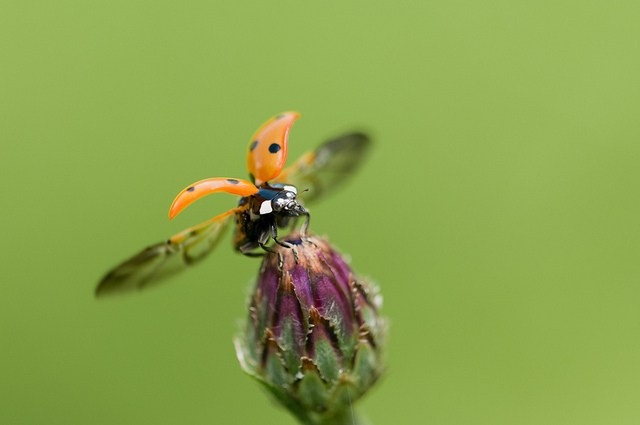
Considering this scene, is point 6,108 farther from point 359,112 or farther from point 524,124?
point 524,124

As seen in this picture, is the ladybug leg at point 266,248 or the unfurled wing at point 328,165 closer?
the ladybug leg at point 266,248

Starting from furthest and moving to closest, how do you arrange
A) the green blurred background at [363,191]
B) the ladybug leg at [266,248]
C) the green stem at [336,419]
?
the green blurred background at [363,191]
the green stem at [336,419]
the ladybug leg at [266,248]

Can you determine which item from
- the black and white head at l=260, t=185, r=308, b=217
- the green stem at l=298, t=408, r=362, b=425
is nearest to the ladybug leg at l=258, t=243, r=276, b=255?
the black and white head at l=260, t=185, r=308, b=217

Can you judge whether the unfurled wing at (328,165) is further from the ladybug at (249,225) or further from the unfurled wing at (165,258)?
the unfurled wing at (165,258)

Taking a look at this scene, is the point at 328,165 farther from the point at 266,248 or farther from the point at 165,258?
the point at 165,258

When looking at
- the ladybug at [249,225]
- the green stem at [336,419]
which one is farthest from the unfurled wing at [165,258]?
the green stem at [336,419]

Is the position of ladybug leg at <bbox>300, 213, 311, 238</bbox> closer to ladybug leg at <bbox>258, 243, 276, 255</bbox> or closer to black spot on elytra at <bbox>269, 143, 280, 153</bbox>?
ladybug leg at <bbox>258, 243, 276, 255</bbox>
